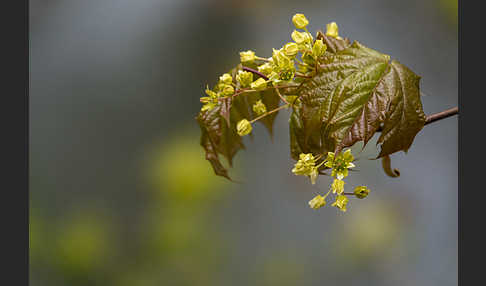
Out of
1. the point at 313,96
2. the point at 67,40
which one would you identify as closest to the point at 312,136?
the point at 313,96

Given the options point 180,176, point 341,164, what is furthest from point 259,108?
point 180,176

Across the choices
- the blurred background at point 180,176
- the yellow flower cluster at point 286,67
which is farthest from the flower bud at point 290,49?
the blurred background at point 180,176

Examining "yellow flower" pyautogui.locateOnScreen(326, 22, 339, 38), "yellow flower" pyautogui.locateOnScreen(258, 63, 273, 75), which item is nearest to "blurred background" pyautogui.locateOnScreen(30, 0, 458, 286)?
"yellow flower" pyautogui.locateOnScreen(326, 22, 339, 38)

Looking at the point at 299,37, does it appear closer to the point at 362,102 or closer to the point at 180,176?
the point at 362,102

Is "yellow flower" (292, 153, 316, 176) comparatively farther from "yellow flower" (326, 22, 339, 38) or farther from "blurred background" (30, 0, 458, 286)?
"blurred background" (30, 0, 458, 286)

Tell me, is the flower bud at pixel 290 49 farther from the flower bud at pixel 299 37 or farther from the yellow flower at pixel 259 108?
the yellow flower at pixel 259 108

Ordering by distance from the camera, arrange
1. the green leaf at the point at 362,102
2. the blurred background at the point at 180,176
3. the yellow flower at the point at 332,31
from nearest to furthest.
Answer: the green leaf at the point at 362,102 → the yellow flower at the point at 332,31 → the blurred background at the point at 180,176
